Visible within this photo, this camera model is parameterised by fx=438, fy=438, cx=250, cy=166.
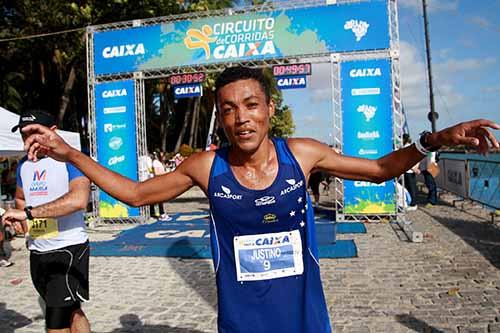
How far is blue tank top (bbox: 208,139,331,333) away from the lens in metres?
2.14

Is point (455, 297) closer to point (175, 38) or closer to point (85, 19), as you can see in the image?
point (175, 38)

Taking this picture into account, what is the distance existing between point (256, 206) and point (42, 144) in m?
1.04

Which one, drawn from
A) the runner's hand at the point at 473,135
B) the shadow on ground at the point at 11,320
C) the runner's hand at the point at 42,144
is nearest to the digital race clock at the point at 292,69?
the shadow on ground at the point at 11,320

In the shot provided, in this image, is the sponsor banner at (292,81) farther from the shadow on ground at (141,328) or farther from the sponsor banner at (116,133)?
the shadow on ground at (141,328)

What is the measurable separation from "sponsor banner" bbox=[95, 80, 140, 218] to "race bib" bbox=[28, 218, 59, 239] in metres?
8.98

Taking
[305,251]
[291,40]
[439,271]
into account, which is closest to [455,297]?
[439,271]

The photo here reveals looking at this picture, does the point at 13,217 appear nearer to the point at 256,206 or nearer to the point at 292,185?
the point at 256,206

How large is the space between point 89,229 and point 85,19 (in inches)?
373

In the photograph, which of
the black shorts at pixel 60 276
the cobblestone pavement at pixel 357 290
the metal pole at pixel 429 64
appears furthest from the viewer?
the metal pole at pixel 429 64

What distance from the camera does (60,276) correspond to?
358cm

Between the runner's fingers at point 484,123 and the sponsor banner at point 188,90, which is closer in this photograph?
the runner's fingers at point 484,123

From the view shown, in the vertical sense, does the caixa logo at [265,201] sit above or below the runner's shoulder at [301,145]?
below

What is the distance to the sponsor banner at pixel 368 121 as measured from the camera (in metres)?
10.9

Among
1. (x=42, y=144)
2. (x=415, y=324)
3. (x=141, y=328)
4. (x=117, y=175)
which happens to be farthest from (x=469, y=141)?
(x=141, y=328)
